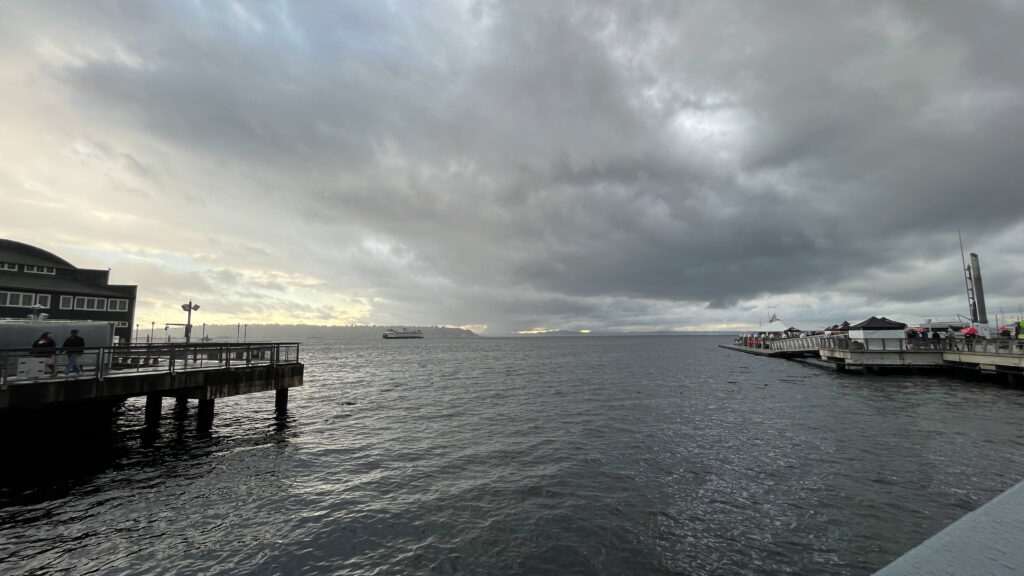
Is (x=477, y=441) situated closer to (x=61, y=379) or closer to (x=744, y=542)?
(x=744, y=542)

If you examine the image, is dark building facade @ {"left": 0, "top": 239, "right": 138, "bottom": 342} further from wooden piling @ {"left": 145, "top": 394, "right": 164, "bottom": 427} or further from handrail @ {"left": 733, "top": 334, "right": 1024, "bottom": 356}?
handrail @ {"left": 733, "top": 334, "right": 1024, "bottom": 356}

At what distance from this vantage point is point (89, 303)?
43375 mm

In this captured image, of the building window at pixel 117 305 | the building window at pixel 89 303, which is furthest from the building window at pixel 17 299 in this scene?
the building window at pixel 117 305

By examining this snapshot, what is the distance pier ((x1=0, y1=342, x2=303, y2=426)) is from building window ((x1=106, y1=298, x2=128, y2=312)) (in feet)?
84.4

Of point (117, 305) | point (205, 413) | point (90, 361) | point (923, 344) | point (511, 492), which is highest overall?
point (117, 305)

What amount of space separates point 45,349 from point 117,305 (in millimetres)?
39563

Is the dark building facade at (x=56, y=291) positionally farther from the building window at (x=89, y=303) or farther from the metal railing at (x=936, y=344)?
the metal railing at (x=936, y=344)

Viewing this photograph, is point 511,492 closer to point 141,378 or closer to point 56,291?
point 141,378

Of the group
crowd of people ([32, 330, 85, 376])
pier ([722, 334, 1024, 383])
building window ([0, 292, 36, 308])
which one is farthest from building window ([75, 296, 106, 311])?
pier ([722, 334, 1024, 383])

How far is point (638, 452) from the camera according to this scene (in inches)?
730

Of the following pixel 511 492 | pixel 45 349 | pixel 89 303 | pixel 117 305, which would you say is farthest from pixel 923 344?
pixel 89 303

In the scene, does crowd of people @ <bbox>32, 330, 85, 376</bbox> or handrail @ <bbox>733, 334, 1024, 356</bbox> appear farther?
handrail @ <bbox>733, 334, 1024, 356</bbox>

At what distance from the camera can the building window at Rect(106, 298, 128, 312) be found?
44688 mm

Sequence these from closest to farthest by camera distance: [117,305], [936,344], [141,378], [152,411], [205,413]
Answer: [141,378] < [205,413] < [152,411] < [936,344] < [117,305]
